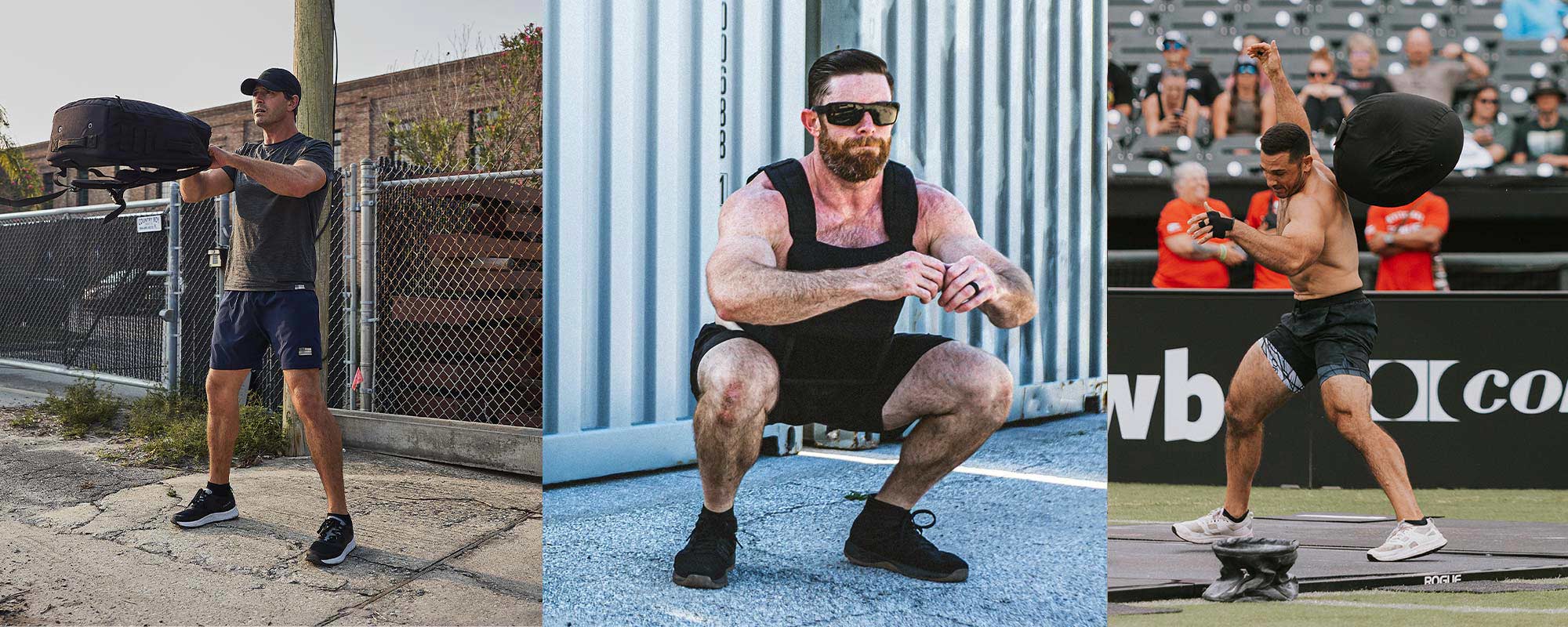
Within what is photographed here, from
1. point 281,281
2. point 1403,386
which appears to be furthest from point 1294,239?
point 281,281

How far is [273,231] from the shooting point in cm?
308

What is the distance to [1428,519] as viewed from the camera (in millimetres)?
2520

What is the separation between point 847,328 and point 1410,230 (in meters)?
1.79

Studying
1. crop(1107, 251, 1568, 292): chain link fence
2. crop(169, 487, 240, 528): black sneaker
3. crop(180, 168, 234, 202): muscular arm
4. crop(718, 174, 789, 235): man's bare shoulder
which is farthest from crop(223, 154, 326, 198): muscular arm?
crop(1107, 251, 1568, 292): chain link fence

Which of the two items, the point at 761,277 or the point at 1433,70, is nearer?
the point at 761,277

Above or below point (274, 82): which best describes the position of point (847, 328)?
below

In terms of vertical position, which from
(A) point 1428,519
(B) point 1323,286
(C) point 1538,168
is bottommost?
(A) point 1428,519

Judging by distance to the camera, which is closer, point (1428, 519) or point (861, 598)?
point (861, 598)

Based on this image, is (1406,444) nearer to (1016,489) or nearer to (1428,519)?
(1428,519)

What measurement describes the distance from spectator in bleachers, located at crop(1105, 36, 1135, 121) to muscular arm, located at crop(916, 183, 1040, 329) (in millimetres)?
676

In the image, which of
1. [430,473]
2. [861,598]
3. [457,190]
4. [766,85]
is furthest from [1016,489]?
[457,190]

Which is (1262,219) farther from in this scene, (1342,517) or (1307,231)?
(1342,517)

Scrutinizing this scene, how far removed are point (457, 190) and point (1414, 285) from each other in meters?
4.23

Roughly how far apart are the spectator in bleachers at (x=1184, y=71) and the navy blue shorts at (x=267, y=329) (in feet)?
9.30
